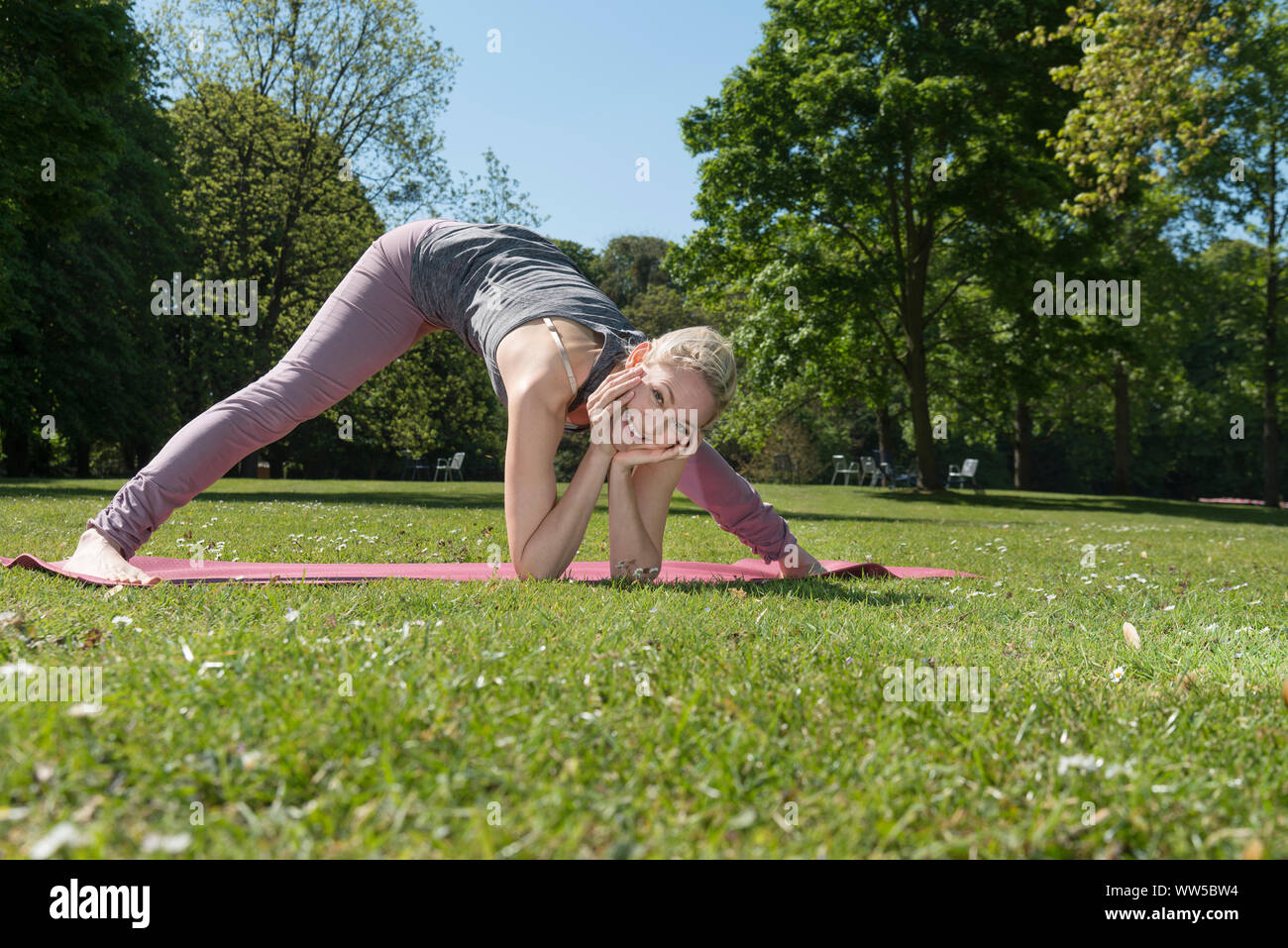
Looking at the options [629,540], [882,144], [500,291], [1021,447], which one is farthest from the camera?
[1021,447]

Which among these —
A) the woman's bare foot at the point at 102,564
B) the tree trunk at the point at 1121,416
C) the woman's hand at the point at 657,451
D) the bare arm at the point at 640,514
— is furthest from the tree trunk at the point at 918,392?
the woman's bare foot at the point at 102,564

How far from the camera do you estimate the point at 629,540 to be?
14.6ft

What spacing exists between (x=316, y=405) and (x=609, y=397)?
5.46 ft

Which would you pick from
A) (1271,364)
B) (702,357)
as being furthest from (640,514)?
(1271,364)

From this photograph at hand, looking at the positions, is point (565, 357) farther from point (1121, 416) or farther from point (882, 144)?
point (1121, 416)

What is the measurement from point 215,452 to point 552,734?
117 inches

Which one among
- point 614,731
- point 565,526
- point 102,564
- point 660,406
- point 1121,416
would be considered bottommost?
point 614,731

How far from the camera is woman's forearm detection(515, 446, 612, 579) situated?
13.5ft

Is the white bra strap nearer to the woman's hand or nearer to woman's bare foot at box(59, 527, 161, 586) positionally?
the woman's hand

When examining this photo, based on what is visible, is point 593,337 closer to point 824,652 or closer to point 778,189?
point 824,652

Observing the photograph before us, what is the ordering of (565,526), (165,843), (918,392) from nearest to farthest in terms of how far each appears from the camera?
(165,843) → (565,526) → (918,392)

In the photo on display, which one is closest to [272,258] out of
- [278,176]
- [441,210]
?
[278,176]

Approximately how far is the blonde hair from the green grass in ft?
3.22
